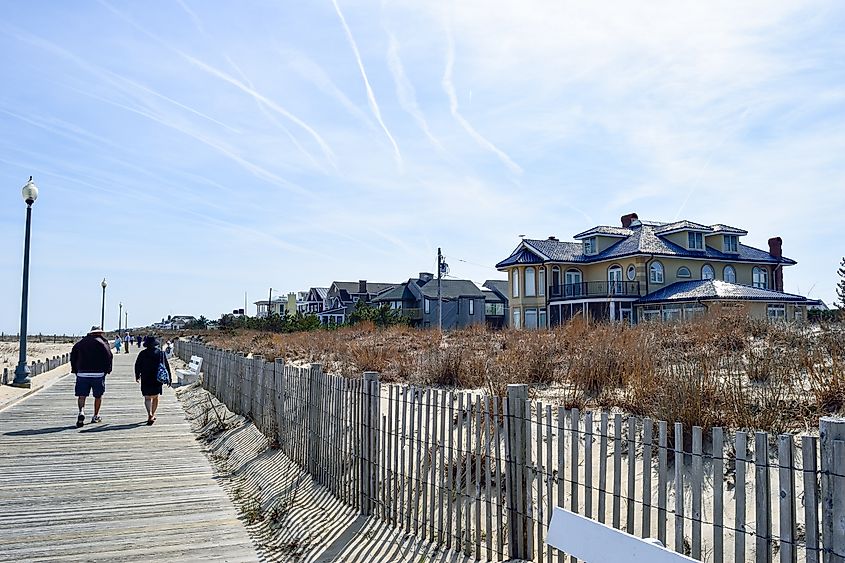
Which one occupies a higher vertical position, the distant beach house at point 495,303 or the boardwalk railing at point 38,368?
the distant beach house at point 495,303

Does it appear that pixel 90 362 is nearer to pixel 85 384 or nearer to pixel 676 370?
pixel 85 384

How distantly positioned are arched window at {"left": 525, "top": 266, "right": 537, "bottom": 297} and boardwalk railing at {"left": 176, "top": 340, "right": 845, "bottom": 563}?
35.1 metres

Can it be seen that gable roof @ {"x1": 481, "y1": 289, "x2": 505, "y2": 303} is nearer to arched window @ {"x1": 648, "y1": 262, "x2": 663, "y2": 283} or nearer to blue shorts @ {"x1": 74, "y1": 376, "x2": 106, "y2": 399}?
arched window @ {"x1": 648, "y1": 262, "x2": 663, "y2": 283}

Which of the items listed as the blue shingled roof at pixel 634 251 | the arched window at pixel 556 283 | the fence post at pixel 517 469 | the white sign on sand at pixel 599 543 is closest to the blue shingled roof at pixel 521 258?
the blue shingled roof at pixel 634 251

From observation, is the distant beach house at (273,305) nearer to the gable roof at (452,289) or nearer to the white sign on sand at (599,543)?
the gable roof at (452,289)

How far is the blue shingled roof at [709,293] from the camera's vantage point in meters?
32.7

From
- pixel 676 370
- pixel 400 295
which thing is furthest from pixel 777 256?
pixel 676 370

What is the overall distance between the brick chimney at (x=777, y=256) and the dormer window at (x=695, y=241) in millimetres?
6413

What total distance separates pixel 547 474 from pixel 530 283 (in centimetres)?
3980

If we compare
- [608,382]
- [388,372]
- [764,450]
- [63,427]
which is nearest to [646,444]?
[764,450]

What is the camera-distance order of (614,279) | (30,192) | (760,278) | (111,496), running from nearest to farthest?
(111,496), (30,192), (614,279), (760,278)

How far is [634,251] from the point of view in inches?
1517

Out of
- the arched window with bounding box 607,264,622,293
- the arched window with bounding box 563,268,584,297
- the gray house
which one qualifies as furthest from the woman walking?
the gray house

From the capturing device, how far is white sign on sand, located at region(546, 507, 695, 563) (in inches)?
113
